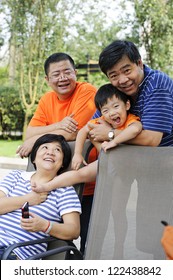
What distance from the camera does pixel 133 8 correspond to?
14.0 metres

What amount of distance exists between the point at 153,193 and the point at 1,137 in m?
12.5

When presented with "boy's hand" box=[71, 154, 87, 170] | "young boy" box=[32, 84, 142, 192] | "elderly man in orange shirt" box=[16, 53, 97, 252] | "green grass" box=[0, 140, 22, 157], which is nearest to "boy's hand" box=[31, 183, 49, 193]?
"young boy" box=[32, 84, 142, 192]

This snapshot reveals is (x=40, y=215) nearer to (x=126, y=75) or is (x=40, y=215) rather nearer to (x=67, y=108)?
(x=67, y=108)

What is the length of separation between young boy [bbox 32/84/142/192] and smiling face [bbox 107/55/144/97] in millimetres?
51

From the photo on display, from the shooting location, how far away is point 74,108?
3.38 metres

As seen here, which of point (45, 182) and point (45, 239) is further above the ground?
point (45, 182)

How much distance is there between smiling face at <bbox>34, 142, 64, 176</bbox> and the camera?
3.06 metres

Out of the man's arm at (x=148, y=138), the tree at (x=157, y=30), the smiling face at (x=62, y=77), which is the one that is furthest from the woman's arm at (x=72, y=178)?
Result: the tree at (x=157, y=30)

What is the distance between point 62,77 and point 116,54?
1.96ft

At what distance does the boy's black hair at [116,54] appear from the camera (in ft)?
9.44

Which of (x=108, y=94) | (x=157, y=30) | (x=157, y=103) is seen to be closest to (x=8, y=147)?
(x=157, y=30)

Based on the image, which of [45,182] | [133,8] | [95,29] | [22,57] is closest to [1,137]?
[22,57]
